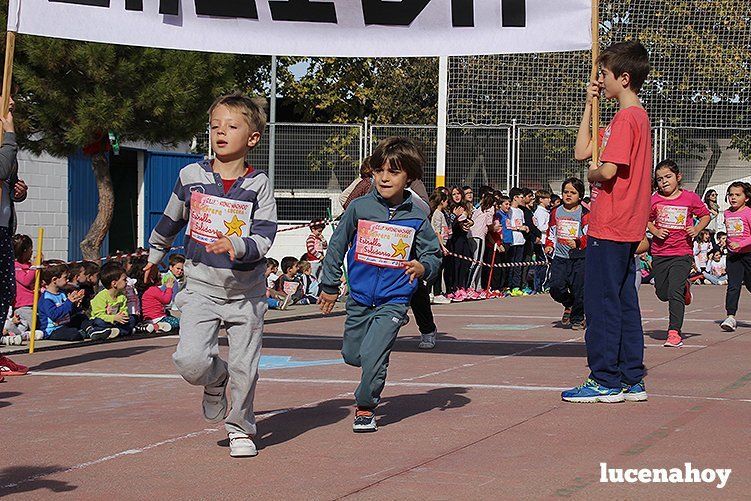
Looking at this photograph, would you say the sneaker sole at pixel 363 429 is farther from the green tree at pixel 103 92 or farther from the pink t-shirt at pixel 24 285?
the green tree at pixel 103 92

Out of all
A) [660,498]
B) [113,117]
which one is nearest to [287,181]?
[113,117]

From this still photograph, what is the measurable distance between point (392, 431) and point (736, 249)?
844cm

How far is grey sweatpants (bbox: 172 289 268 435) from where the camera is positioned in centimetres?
656

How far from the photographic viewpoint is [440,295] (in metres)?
21.7

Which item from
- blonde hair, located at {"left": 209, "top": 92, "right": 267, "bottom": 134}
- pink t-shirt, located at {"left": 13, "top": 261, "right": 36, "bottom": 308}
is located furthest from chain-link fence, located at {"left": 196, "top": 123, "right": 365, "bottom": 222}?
blonde hair, located at {"left": 209, "top": 92, "right": 267, "bottom": 134}

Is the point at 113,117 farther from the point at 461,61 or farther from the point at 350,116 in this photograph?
the point at 350,116

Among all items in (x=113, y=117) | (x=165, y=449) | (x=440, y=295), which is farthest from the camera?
(x=440, y=295)

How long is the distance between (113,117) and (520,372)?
29.8 ft

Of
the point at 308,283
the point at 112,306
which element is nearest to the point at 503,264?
the point at 308,283

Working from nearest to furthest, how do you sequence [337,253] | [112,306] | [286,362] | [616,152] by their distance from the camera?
[337,253], [616,152], [286,362], [112,306]

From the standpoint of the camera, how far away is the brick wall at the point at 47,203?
81.1 ft

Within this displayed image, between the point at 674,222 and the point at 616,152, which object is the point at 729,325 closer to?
the point at 674,222

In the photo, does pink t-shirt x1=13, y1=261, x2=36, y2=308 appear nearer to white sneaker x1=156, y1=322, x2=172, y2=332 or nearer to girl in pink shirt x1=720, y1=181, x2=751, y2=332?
white sneaker x1=156, y1=322, x2=172, y2=332

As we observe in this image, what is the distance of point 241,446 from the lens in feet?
21.2
